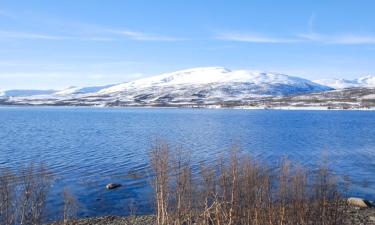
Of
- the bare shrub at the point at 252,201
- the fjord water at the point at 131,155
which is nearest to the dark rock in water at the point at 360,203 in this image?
the fjord water at the point at 131,155

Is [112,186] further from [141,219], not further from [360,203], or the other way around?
[360,203]

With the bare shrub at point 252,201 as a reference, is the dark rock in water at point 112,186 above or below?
below

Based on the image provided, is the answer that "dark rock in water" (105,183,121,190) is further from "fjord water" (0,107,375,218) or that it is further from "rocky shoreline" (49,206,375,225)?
"rocky shoreline" (49,206,375,225)

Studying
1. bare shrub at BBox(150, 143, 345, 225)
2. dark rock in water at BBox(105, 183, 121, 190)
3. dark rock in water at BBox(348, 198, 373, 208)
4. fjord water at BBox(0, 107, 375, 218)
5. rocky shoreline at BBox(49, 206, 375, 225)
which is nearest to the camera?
bare shrub at BBox(150, 143, 345, 225)

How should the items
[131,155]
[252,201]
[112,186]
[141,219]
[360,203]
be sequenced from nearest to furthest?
[252,201] → [141,219] → [360,203] → [112,186] → [131,155]

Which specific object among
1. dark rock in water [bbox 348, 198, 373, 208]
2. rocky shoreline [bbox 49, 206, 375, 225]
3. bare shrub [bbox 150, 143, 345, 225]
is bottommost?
dark rock in water [bbox 348, 198, 373, 208]

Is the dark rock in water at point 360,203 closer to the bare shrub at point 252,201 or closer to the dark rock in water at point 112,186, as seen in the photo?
the bare shrub at point 252,201

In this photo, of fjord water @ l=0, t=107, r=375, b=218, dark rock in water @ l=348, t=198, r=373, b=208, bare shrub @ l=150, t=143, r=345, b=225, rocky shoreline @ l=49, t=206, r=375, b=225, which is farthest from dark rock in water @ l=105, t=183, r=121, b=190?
dark rock in water @ l=348, t=198, r=373, b=208

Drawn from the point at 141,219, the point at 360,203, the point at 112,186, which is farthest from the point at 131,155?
the point at 360,203

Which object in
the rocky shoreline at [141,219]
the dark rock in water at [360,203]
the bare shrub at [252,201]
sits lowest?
the dark rock in water at [360,203]

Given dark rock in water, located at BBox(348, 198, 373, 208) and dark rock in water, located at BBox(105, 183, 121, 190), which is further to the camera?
dark rock in water, located at BBox(105, 183, 121, 190)

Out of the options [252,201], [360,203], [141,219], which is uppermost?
[252,201]

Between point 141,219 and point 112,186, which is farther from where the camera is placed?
point 112,186

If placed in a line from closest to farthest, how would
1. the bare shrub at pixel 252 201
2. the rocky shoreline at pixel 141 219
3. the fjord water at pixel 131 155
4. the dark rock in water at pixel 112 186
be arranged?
1. the bare shrub at pixel 252 201
2. the rocky shoreline at pixel 141 219
3. the fjord water at pixel 131 155
4. the dark rock in water at pixel 112 186
